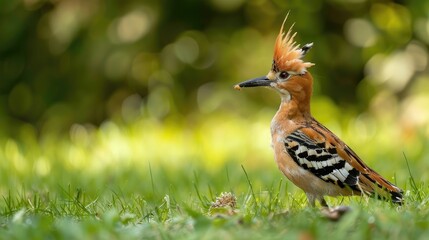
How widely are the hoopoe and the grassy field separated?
153 mm

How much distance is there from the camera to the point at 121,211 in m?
5.70

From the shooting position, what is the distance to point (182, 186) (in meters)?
8.19

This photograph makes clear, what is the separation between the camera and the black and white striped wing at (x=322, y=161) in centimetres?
611

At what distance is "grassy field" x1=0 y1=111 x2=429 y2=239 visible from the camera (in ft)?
15.3

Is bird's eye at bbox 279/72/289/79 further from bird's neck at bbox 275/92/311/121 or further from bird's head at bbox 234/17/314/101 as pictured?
bird's neck at bbox 275/92/311/121

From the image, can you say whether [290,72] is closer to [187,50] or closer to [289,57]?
[289,57]

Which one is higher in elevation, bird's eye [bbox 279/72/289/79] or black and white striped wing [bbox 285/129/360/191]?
bird's eye [bbox 279/72/289/79]

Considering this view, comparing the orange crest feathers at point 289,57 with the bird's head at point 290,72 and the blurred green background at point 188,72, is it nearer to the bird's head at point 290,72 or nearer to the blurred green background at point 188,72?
the bird's head at point 290,72

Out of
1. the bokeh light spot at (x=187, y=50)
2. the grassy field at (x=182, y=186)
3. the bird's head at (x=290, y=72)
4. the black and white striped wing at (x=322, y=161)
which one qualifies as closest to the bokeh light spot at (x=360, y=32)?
the grassy field at (x=182, y=186)

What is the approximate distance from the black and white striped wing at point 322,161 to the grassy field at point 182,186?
0.19 meters

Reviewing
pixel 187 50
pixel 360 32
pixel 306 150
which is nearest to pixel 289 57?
pixel 306 150

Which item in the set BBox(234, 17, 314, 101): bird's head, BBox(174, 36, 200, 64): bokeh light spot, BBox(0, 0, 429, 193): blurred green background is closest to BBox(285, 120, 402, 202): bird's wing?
BBox(234, 17, 314, 101): bird's head

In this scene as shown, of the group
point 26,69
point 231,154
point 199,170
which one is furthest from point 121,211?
point 26,69

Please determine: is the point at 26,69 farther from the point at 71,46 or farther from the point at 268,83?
the point at 268,83
